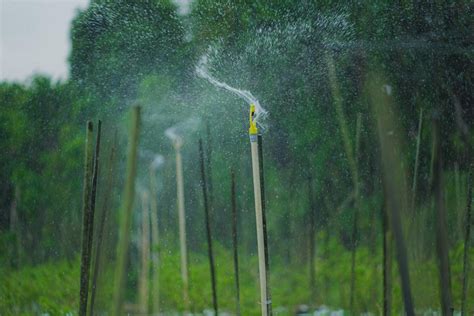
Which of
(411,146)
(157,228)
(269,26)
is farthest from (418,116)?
(157,228)

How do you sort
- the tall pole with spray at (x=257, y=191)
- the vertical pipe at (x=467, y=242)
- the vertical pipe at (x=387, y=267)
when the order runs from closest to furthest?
the tall pole with spray at (x=257, y=191) < the vertical pipe at (x=387, y=267) < the vertical pipe at (x=467, y=242)

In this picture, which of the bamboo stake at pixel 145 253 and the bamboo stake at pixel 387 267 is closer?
the bamboo stake at pixel 387 267

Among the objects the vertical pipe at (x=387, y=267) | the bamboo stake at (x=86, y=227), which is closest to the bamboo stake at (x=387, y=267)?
the vertical pipe at (x=387, y=267)

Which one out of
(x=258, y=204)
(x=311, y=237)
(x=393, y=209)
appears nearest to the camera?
(x=393, y=209)

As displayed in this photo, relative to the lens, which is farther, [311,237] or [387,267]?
[311,237]

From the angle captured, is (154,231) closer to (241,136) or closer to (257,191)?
(241,136)

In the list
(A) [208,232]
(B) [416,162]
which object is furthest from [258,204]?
(B) [416,162]

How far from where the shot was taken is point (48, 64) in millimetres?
1780

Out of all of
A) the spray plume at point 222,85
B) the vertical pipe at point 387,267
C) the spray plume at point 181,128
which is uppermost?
the spray plume at point 222,85

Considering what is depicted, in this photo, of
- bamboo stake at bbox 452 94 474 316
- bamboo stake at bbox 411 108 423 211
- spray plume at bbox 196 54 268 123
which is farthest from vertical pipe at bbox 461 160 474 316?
spray plume at bbox 196 54 268 123

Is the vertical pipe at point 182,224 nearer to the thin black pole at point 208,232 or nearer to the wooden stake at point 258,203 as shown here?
the thin black pole at point 208,232

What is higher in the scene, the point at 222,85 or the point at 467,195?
the point at 222,85

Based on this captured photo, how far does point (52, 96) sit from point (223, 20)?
1.58 feet

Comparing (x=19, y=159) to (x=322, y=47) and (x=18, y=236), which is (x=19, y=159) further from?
(x=322, y=47)
